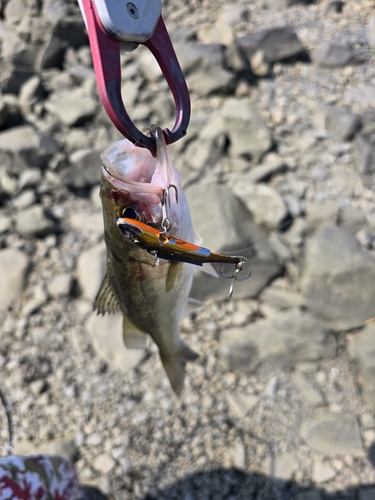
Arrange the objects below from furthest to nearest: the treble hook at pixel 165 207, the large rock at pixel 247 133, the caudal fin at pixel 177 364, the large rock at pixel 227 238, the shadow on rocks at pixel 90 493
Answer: the large rock at pixel 247 133
the large rock at pixel 227 238
the shadow on rocks at pixel 90 493
the caudal fin at pixel 177 364
the treble hook at pixel 165 207

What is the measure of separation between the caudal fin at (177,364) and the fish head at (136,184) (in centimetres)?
96

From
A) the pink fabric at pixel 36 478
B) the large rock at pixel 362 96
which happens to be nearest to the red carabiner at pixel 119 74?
the pink fabric at pixel 36 478

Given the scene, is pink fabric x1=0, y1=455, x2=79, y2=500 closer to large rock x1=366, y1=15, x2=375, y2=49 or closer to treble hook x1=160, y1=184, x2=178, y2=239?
treble hook x1=160, y1=184, x2=178, y2=239

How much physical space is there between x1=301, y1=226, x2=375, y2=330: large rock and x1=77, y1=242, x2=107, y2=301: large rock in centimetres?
156

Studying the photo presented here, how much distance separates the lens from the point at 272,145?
4.03 metres

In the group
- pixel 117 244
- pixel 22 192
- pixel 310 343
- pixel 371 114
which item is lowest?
pixel 310 343

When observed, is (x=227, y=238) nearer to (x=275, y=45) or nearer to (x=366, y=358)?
(x=366, y=358)

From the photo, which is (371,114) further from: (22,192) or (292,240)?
(22,192)

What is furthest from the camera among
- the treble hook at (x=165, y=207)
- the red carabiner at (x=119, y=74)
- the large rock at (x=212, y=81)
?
the large rock at (x=212, y=81)

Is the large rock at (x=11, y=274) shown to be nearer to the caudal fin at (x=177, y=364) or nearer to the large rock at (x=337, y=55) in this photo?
the caudal fin at (x=177, y=364)

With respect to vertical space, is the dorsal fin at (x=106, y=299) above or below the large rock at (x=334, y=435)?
above

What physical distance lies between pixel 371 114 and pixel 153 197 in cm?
381

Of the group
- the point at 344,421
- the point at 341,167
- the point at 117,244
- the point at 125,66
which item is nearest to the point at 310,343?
the point at 344,421

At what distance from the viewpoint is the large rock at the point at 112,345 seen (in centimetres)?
315
